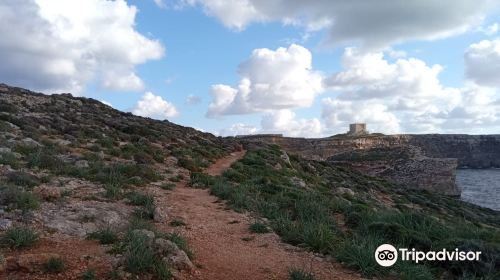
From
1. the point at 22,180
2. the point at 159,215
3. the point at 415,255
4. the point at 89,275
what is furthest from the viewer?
the point at 22,180

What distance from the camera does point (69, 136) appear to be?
2094 cm


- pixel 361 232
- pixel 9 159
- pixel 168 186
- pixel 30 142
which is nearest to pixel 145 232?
pixel 361 232

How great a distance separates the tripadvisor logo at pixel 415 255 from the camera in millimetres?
7855

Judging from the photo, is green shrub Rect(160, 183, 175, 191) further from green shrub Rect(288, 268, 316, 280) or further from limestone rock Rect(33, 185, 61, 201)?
green shrub Rect(288, 268, 316, 280)

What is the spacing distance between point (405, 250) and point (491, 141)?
150m

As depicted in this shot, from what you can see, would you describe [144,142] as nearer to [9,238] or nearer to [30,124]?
[30,124]

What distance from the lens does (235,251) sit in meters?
8.59

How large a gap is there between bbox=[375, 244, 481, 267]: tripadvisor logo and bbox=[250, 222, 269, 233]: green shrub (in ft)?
8.63

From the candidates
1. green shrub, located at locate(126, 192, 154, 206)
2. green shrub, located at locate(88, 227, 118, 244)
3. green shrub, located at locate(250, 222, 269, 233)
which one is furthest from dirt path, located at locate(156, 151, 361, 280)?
green shrub, located at locate(88, 227, 118, 244)

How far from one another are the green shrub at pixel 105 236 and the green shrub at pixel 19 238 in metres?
0.97

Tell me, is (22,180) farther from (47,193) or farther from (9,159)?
(9,159)

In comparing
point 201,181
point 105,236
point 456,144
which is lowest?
point 105,236

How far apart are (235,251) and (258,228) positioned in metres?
1.55

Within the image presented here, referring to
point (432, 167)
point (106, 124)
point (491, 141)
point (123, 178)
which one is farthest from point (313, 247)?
point (491, 141)
